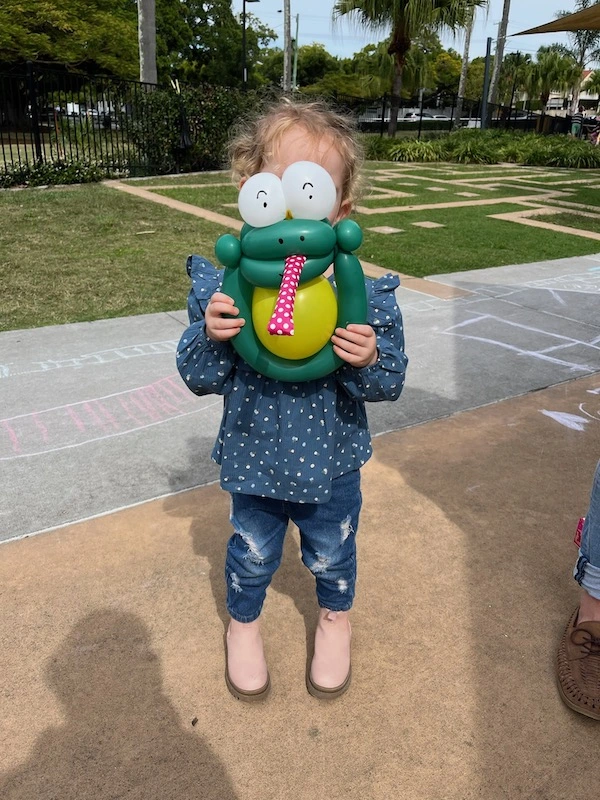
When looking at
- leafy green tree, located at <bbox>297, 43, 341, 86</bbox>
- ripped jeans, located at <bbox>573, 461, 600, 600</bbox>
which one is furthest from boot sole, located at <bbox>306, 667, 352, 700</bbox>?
leafy green tree, located at <bbox>297, 43, 341, 86</bbox>

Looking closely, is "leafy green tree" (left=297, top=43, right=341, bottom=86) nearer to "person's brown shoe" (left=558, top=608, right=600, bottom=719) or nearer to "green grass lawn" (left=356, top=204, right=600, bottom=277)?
"green grass lawn" (left=356, top=204, right=600, bottom=277)

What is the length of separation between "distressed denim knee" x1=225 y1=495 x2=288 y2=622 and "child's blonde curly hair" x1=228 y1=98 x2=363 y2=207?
844 mm

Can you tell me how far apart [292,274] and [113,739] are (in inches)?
49.7

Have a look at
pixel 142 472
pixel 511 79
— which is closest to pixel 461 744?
pixel 142 472

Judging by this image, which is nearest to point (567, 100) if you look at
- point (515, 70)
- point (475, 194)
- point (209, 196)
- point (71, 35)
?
point (515, 70)

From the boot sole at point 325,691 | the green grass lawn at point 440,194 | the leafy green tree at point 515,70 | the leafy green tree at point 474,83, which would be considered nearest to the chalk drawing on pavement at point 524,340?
the boot sole at point 325,691

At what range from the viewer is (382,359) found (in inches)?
65.2

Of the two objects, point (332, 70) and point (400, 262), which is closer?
point (400, 262)

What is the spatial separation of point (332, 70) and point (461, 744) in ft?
208

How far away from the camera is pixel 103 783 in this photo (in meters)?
1.62

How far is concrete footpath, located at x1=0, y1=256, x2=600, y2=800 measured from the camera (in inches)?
66.7

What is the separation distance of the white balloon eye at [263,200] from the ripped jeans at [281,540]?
2.33 feet

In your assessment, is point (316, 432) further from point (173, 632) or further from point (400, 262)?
point (400, 262)

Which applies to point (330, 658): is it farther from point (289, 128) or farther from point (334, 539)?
point (289, 128)
